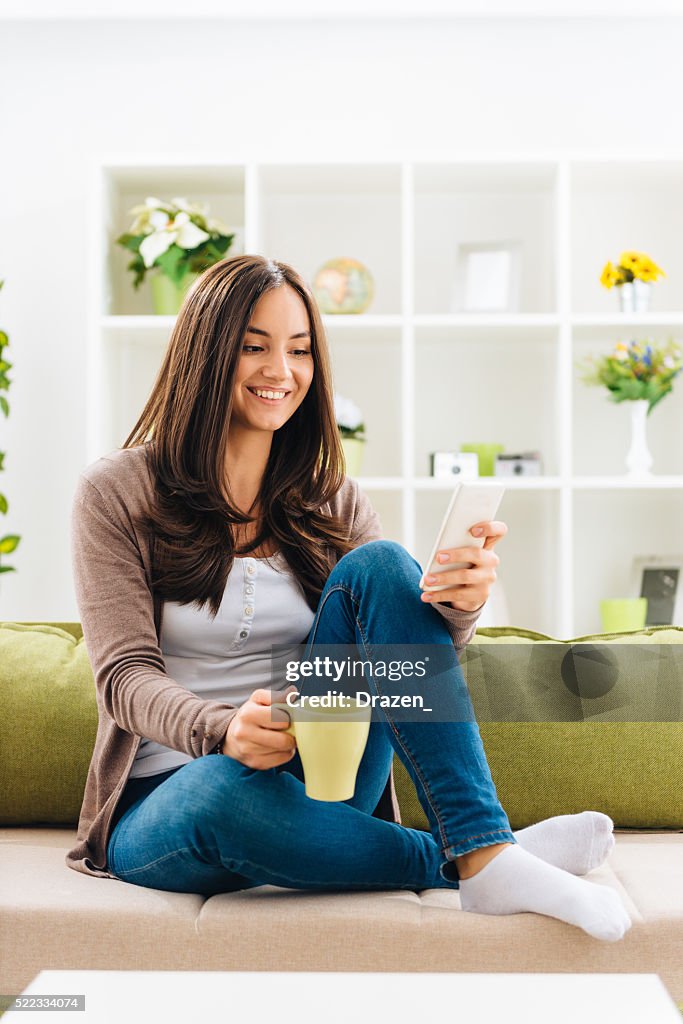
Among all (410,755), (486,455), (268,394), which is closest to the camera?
(410,755)

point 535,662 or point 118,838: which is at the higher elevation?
point 535,662

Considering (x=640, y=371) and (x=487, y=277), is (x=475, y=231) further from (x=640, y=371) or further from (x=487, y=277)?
(x=640, y=371)

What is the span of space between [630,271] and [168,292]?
121cm

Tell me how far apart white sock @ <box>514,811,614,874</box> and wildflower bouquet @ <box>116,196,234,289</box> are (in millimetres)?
1842

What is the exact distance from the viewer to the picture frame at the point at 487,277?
2766 mm

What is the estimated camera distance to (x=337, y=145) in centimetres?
293

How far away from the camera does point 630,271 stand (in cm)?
272

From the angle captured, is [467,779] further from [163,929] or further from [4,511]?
[4,511]

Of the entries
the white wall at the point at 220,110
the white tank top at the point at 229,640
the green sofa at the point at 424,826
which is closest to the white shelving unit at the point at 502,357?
the white wall at the point at 220,110

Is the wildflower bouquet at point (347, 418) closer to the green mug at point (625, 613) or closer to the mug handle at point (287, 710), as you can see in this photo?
the green mug at point (625, 613)

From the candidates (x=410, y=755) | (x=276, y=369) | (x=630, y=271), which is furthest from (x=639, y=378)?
(x=410, y=755)

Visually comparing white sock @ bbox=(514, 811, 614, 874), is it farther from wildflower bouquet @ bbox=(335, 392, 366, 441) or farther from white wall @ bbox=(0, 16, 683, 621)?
white wall @ bbox=(0, 16, 683, 621)

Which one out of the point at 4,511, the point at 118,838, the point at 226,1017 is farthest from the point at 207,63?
the point at 226,1017

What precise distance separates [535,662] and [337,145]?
1.89 metres
